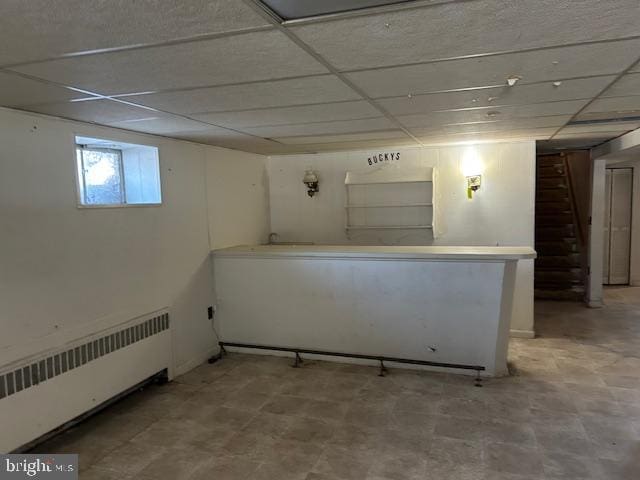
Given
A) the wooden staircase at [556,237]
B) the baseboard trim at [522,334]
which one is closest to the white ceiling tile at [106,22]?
the baseboard trim at [522,334]

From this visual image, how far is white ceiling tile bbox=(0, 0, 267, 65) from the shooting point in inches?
48.3

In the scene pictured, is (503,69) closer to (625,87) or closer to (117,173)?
(625,87)

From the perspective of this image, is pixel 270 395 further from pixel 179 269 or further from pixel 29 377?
pixel 29 377

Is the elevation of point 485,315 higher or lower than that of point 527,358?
higher

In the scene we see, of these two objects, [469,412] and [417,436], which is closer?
[417,436]

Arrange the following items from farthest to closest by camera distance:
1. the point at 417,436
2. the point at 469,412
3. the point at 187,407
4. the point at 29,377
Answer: the point at 187,407 → the point at 469,412 → the point at 417,436 → the point at 29,377

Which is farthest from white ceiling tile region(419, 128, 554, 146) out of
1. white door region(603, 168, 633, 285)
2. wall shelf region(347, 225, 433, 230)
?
white door region(603, 168, 633, 285)

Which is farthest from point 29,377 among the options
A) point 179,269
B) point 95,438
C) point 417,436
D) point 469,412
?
point 469,412

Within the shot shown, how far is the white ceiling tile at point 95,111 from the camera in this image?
7.96 feet

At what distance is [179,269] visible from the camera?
3.90 metres

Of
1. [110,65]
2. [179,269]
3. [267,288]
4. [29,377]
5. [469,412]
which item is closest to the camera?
[110,65]

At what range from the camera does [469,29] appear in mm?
1443

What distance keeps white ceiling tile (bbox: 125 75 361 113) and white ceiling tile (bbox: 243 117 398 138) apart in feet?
2.39

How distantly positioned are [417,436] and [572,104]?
2261 mm
